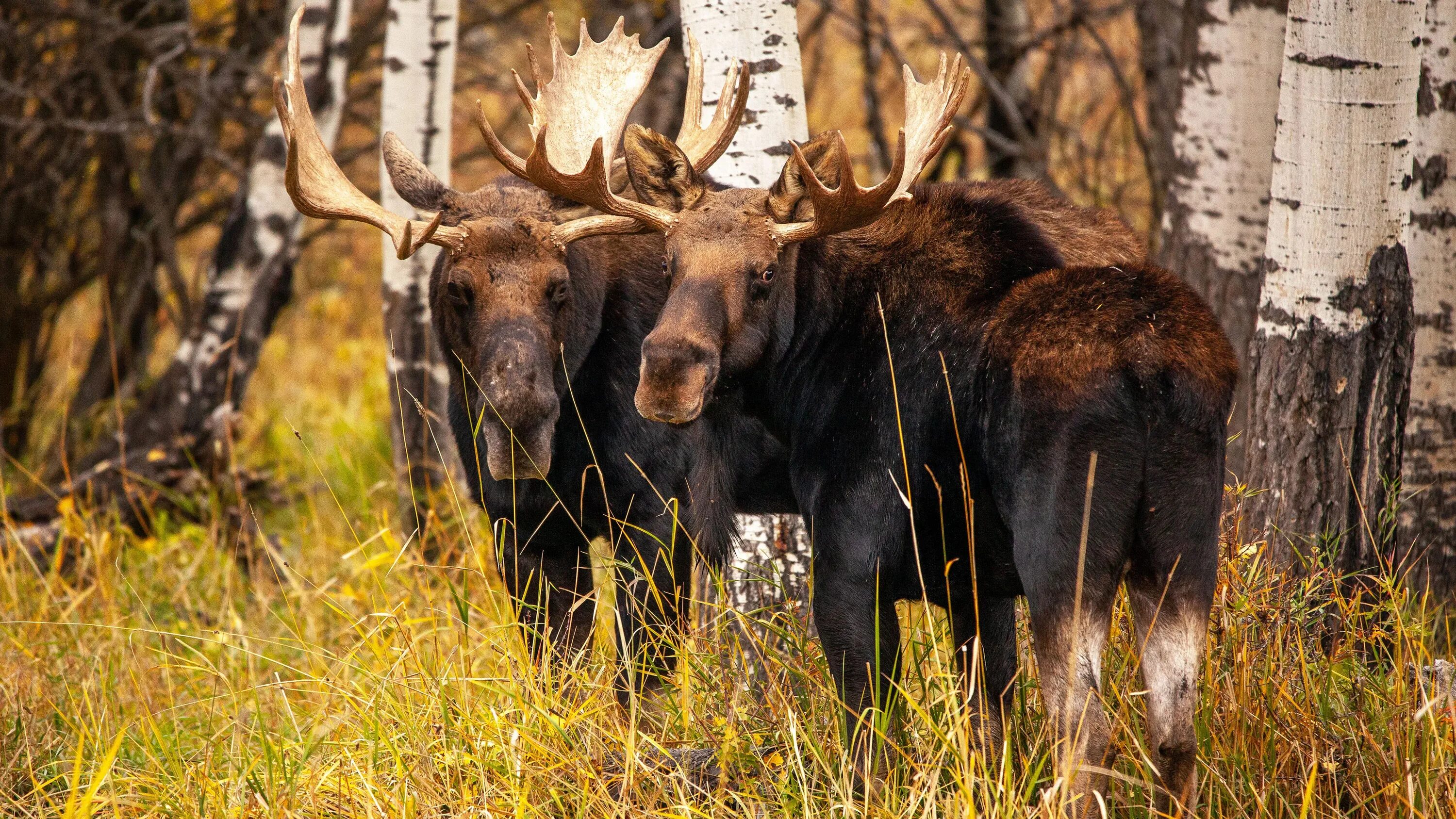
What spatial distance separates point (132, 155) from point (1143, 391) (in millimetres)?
6684

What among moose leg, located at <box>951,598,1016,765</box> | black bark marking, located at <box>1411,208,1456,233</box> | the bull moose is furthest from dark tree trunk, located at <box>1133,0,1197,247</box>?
moose leg, located at <box>951,598,1016,765</box>

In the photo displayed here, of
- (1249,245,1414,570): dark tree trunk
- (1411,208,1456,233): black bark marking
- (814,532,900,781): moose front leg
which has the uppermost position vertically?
(1411,208,1456,233): black bark marking

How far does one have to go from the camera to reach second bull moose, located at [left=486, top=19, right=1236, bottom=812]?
9.58 ft

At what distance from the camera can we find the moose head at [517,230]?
397 cm

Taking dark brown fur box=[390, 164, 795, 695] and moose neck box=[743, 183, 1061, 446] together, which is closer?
moose neck box=[743, 183, 1061, 446]

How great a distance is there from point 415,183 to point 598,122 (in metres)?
0.66

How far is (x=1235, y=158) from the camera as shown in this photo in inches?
218

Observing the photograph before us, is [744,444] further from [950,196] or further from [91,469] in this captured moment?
[91,469]

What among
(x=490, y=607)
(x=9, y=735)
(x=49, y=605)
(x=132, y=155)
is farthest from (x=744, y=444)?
(x=132, y=155)

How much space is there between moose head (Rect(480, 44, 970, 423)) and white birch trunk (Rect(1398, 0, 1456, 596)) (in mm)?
1927

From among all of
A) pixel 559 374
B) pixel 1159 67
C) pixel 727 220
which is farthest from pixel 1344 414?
pixel 1159 67

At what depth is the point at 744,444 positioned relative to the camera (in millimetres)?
3854

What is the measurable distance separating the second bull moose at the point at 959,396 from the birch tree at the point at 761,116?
1.41ft

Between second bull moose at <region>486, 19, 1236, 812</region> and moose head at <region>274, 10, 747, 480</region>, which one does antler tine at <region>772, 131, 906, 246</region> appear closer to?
second bull moose at <region>486, 19, 1236, 812</region>
